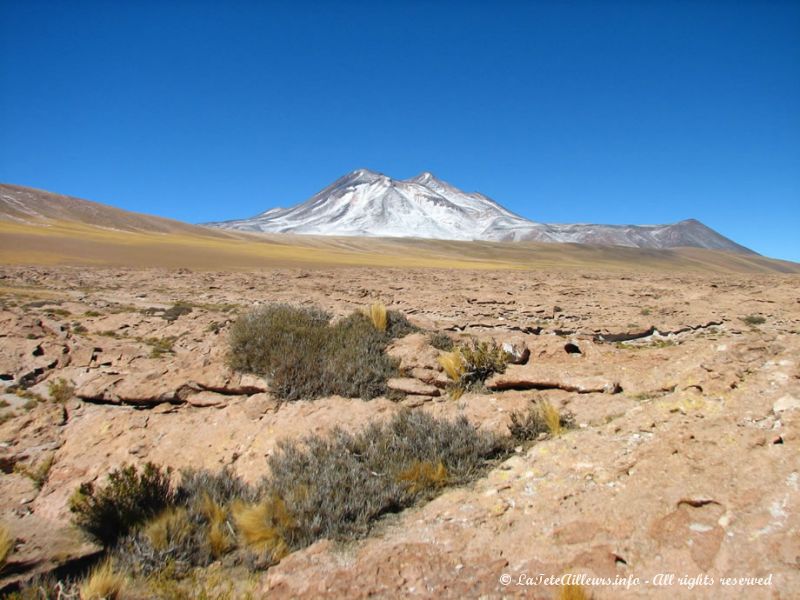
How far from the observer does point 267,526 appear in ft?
11.4

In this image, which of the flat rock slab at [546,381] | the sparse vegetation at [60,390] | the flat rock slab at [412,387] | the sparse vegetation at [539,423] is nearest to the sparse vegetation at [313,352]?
the flat rock slab at [412,387]

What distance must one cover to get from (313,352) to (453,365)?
1.89 m

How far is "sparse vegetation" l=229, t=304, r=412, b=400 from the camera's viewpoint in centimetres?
558

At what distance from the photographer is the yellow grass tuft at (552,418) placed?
14.1 feet

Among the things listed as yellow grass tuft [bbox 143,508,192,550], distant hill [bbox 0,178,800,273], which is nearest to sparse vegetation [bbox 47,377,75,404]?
yellow grass tuft [bbox 143,508,192,550]

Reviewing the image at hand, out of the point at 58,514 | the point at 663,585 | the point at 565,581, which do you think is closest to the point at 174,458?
the point at 58,514

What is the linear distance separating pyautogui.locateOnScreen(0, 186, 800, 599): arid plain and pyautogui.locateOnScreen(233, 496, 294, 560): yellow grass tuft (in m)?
0.14

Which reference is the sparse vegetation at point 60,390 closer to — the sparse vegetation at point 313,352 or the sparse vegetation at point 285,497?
the sparse vegetation at point 313,352

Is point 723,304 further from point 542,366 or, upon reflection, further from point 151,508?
point 151,508

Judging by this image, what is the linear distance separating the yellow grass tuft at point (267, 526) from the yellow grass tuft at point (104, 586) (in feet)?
2.63

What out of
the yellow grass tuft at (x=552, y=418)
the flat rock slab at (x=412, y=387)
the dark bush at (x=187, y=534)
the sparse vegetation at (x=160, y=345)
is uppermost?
the yellow grass tuft at (x=552, y=418)

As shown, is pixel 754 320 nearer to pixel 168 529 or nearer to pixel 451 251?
pixel 168 529

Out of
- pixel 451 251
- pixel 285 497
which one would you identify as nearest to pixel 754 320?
pixel 285 497

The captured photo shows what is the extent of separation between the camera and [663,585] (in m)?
2.63
